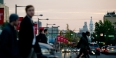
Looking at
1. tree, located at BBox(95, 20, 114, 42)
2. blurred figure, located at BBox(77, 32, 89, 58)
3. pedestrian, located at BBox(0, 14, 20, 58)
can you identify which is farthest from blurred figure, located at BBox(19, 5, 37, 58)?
tree, located at BBox(95, 20, 114, 42)

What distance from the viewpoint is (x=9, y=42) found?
29.6 feet

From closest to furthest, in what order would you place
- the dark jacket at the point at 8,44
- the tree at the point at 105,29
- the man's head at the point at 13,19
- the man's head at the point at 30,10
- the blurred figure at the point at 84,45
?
the dark jacket at the point at 8,44 → the man's head at the point at 13,19 → the man's head at the point at 30,10 → the blurred figure at the point at 84,45 → the tree at the point at 105,29

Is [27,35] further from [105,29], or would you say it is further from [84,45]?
[105,29]

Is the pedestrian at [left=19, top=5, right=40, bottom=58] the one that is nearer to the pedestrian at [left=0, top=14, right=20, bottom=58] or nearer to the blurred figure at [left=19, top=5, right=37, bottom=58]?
the blurred figure at [left=19, top=5, right=37, bottom=58]

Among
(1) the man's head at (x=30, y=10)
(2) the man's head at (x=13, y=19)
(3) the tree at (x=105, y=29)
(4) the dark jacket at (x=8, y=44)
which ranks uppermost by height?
(1) the man's head at (x=30, y=10)

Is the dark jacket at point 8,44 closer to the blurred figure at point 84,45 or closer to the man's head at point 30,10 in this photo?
the man's head at point 30,10

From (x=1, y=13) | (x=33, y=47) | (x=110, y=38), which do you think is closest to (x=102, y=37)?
(x=110, y=38)

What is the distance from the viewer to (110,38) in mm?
131250

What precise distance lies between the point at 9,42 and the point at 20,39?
4.73ft

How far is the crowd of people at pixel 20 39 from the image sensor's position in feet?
29.4

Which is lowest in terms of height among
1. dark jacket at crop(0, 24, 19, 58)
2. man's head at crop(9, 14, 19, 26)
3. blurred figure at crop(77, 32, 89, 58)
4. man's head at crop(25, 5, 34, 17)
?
blurred figure at crop(77, 32, 89, 58)

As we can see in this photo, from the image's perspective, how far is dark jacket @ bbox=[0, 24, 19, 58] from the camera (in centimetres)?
892

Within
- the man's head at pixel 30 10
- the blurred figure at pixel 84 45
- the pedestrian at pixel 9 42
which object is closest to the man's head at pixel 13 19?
the pedestrian at pixel 9 42

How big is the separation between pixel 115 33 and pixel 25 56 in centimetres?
12288
